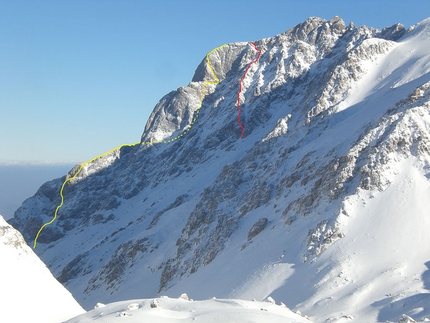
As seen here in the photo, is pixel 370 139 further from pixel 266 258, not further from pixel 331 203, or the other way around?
pixel 266 258

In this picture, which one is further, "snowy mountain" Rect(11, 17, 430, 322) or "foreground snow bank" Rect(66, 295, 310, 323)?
"snowy mountain" Rect(11, 17, 430, 322)

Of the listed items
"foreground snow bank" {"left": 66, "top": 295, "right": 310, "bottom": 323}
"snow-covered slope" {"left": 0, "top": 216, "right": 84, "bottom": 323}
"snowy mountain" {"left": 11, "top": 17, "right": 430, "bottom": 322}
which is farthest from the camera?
"snowy mountain" {"left": 11, "top": 17, "right": 430, "bottom": 322}

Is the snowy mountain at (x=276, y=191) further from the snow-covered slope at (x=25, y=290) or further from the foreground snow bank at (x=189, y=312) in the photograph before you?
the snow-covered slope at (x=25, y=290)

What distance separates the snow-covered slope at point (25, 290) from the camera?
4441 centimetres

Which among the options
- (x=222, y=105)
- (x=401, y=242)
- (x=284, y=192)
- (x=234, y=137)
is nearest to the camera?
(x=401, y=242)

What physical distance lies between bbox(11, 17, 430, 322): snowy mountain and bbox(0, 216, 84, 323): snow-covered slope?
20.0 meters

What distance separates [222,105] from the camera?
160750mm

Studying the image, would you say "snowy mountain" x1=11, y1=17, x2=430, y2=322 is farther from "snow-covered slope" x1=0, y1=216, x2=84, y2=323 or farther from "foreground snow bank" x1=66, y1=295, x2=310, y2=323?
"snow-covered slope" x1=0, y1=216, x2=84, y2=323

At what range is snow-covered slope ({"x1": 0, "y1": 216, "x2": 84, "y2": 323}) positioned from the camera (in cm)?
4441

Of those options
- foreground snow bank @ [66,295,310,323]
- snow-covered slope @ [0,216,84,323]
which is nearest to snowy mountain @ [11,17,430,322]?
foreground snow bank @ [66,295,310,323]

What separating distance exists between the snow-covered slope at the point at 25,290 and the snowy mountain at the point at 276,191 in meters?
20.0

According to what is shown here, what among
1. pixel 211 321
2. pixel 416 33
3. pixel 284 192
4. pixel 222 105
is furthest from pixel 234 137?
pixel 211 321

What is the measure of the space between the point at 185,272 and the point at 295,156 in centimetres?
2840

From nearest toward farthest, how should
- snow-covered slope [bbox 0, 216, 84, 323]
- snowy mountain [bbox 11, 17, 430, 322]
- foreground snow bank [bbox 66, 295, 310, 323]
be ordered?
foreground snow bank [bbox 66, 295, 310, 323] → snow-covered slope [bbox 0, 216, 84, 323] → snowy mountain [bbox 11, 17, 430, 322]
